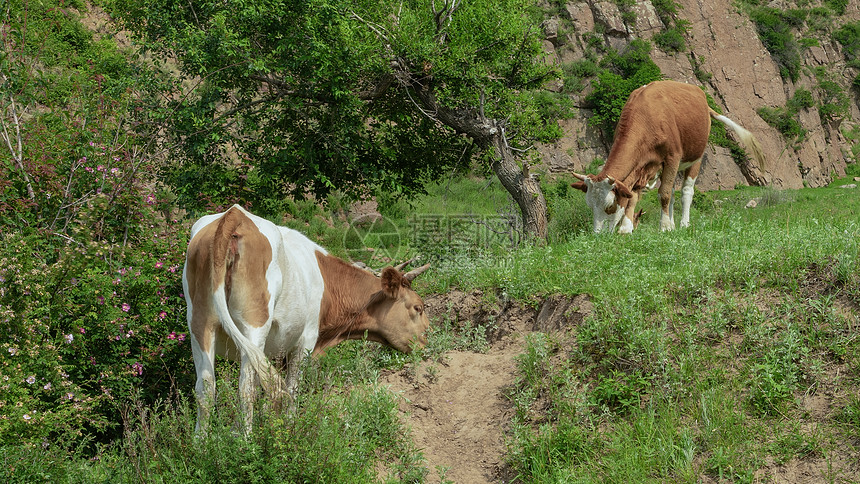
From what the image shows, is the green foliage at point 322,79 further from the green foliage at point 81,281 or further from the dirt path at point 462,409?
the dirt path at point 462,409

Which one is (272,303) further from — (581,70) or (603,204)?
(581,70)

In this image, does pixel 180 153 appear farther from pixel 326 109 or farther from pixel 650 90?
pixel 650 90

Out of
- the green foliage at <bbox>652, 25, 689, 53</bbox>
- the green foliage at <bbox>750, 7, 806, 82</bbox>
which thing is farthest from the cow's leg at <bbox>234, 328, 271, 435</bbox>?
the green foliage at <bbox>750, 7, 806, 82</bbox>

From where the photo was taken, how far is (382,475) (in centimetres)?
511

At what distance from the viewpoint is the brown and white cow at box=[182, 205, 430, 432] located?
5.02m

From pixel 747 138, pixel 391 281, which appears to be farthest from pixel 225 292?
pixel 747 138

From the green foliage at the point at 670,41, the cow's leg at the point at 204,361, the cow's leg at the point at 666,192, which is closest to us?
the cow's leg at the point at 204,361

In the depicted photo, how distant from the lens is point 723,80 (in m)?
35.8

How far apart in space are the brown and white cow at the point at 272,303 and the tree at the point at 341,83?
412 cm

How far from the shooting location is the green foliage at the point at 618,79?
30817 millimetres

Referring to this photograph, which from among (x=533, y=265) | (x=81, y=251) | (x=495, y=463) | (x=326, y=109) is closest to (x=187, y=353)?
(x=81, y=251)

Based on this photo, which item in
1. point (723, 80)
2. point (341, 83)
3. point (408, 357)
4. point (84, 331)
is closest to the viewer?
point (84, 331)

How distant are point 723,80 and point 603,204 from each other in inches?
1198

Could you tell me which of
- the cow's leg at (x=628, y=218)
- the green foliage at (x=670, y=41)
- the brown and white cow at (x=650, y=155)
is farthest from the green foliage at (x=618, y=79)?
the cow's leg at (x=628, y=218)
